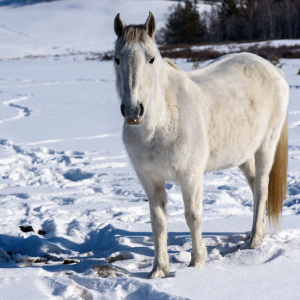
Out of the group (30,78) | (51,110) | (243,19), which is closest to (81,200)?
(51,110)

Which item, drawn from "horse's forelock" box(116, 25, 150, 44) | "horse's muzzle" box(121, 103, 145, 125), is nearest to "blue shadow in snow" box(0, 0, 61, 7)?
"horse's forelock" box(116, 25, 150, 44)

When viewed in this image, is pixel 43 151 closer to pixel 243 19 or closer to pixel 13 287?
pixel 13 287

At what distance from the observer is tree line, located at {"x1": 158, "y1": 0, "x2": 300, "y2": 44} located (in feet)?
160

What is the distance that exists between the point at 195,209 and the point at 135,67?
1.17 m

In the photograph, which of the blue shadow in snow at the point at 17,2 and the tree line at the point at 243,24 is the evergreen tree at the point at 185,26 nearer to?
the tree line at the point at 243,24

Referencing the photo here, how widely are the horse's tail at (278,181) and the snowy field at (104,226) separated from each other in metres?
0.20

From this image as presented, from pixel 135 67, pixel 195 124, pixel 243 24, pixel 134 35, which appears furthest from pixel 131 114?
pixel 243 24

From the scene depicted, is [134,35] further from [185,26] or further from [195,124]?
[185,26]

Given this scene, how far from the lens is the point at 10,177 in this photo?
605 centimetres

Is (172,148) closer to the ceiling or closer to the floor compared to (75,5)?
closer to the floor

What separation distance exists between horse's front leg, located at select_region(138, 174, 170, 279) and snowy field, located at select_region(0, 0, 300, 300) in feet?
0.53

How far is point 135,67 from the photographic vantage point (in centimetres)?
258

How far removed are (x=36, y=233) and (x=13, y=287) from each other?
1598 millimetres

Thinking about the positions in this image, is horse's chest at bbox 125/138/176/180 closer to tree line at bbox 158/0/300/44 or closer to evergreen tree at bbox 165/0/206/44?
tree line at bbox 158/0/300/44
